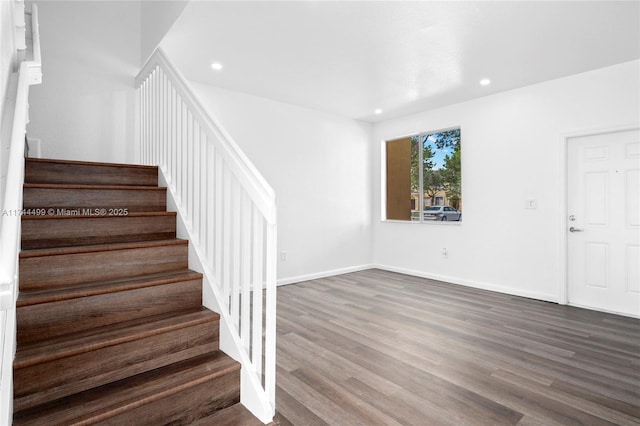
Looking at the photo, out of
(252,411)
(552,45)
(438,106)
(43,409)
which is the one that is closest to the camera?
(43,409)

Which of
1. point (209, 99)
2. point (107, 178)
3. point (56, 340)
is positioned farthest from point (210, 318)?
point (209, 99)

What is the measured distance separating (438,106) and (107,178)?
13.8ft

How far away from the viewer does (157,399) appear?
141 centimetres

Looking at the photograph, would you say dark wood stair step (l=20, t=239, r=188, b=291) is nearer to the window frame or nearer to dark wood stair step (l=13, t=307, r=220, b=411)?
dark wood stair step (l=13, t=307, r=220, b=411)

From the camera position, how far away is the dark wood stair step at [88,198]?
206 cm

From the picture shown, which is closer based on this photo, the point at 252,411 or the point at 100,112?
the point at 252,411

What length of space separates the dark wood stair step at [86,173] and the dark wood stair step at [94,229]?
0.45 metres

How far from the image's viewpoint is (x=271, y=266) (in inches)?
61.0

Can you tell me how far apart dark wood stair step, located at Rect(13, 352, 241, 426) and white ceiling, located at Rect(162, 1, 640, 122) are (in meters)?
2.40

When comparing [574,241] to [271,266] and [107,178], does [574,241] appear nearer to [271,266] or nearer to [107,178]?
[271,266]

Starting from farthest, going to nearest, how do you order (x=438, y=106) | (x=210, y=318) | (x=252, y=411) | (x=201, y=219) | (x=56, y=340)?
(x=438, y=106), (x=201, y=219), (x=210, y=318), (x=252, y=411), (x=56, y=340)

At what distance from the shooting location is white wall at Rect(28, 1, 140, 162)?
124 inches

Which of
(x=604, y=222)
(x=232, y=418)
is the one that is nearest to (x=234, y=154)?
(x=232, y=418)

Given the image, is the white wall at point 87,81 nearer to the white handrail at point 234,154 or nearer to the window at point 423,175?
the white handrail at point 234,154
